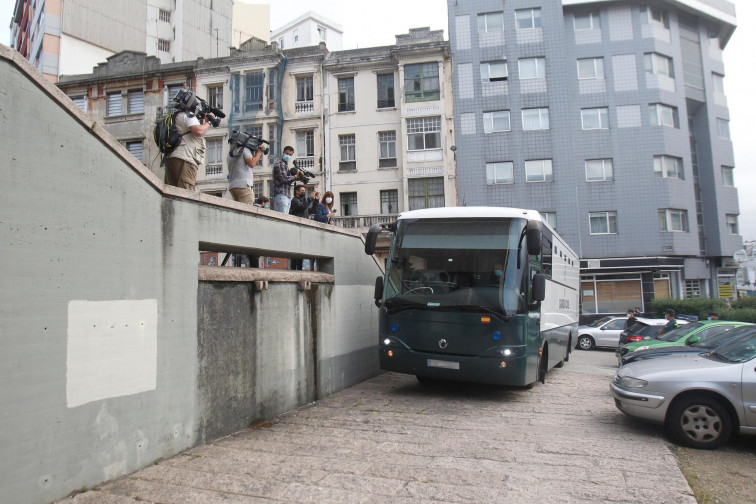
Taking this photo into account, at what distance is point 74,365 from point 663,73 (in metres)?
35.6

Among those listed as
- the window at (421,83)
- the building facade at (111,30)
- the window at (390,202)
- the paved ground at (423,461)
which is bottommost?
the paved ground at (423,461)

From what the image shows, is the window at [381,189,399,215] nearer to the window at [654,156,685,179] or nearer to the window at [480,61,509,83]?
the window at [480,61,509,83]

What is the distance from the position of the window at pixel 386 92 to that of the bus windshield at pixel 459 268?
73.3 feet

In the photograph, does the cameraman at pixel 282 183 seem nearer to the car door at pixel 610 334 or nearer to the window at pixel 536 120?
the car door at pixel 610 334

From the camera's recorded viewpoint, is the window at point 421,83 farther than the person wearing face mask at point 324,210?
Yes

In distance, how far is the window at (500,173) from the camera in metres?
30.1

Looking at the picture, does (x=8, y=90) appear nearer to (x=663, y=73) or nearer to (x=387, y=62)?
(x=387, y=62)

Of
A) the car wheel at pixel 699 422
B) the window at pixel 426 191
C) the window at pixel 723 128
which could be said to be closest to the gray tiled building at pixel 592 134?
the window at pixel 426 191

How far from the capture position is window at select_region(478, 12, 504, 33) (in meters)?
31.3

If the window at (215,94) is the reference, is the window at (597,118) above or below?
below

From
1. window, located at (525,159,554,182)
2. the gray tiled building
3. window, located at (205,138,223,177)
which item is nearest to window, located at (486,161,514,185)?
the gray tiled building

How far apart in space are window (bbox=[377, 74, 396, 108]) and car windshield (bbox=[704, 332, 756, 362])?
2525cm

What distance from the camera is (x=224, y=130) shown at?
30938mm

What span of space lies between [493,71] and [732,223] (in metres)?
18.5
